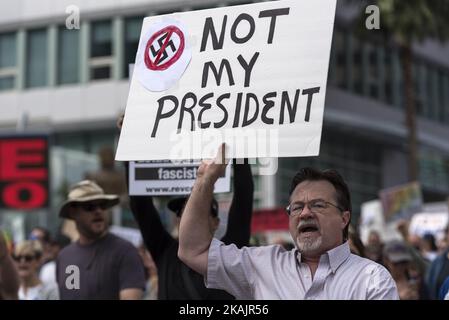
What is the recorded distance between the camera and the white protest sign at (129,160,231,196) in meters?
4.94

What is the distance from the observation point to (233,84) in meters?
3.69

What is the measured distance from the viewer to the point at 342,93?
28.7 m

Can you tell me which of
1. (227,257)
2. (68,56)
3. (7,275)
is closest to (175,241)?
(7,275)

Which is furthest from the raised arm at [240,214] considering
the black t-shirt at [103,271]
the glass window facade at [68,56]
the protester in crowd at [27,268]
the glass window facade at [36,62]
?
the glass window facade at [36,62]

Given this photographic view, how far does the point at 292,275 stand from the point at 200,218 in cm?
40

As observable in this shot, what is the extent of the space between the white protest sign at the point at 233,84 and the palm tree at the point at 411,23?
66.0ft

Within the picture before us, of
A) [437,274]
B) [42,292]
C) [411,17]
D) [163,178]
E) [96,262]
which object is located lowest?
[42,292]

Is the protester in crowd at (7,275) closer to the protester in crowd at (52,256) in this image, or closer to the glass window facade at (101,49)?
the protester in crowd at (52,256)

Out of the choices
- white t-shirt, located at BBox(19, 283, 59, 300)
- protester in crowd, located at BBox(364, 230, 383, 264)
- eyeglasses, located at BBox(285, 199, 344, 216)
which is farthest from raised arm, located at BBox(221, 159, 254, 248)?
protester in crowd, located at BBox(364, 230, 383, 264)

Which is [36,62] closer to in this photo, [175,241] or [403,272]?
[403,272]

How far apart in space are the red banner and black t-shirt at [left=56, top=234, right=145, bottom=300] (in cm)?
514

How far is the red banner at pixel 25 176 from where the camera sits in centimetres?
1054

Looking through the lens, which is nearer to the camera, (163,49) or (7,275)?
(163,49)
